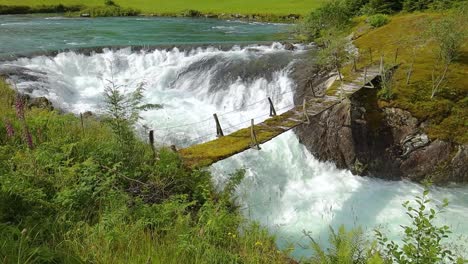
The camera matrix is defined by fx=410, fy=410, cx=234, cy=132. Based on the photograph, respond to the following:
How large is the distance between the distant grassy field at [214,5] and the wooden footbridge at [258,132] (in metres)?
33.1

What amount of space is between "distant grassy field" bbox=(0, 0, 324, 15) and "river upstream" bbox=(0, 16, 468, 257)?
561 inches

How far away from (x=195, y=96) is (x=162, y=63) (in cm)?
505

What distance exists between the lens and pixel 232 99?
20281 millimetres

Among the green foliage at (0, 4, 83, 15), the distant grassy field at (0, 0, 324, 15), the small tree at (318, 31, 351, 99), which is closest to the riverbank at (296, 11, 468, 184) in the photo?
the small tree at (318, 31, 351, 99)

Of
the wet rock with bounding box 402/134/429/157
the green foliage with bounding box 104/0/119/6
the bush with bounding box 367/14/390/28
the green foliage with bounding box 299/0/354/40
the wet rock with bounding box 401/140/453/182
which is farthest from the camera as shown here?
the green foliage with bounding box 104/0/119/6

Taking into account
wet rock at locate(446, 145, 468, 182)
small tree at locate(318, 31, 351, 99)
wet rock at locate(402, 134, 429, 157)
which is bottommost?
wet rock at locate(446, 145, 468, 182)

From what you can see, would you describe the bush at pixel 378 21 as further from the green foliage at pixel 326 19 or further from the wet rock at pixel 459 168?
the wet rock at pixel 459 168

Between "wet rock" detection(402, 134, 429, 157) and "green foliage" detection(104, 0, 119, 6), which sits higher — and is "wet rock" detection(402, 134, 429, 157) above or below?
below

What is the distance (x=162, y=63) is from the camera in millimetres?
25203

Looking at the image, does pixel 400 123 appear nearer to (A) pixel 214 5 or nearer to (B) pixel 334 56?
(B) pixel 334 56

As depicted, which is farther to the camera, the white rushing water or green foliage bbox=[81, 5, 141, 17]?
green foliage bbox=[81, 5, 141, 17]

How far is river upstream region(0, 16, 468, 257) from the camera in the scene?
39.3 ft

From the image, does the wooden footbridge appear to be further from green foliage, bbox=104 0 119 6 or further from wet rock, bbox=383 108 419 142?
green foliage, bbox=104 0 119 6

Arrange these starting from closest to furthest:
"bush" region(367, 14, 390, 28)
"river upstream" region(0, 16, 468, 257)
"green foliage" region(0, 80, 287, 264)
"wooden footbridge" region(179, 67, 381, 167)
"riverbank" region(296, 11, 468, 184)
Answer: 1. "green foliage" region(0, 80, 287, 264)
2. "wooden footbridge" region(179, 67, 381, 167)
3. "river upstream" region(0, 16, 468, 257)
4. "riverbank" region(296, 11, 468, 184)
5. "bush" region(367, 14, 390, 28)
